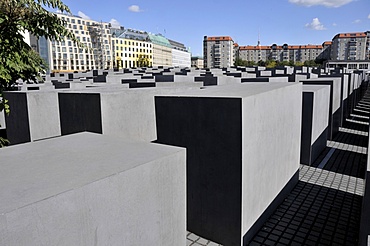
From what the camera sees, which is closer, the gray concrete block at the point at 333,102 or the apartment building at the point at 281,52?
the gray concrete block at the point at 333,102

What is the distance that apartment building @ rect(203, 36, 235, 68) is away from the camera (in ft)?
425

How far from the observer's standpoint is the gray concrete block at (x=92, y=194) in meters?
2.60

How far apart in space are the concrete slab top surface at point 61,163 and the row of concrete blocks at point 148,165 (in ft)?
0.04

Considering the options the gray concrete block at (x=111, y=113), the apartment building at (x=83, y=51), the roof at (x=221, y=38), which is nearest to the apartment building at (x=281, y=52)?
the roof at (x=221, y=38)

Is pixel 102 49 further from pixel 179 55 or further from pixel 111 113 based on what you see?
pixel 111 113

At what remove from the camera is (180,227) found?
4.24 m

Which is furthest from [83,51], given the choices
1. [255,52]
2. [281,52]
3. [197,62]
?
[197,62]

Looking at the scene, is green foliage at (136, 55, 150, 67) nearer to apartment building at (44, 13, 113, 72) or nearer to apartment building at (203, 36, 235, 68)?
apartment building at (44, 13, 113, 72)

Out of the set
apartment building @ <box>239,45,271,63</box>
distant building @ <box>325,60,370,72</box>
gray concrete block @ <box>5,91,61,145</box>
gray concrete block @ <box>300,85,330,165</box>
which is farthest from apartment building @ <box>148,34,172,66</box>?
gray concrete block @ <box>5,91,61,145</box>

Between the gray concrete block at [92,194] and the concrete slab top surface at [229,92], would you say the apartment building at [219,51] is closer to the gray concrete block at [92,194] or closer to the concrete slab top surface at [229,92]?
the concrete slab top surface at [229,92]

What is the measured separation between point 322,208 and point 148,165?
5.87 metres

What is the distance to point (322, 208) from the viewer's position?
7.72 meters

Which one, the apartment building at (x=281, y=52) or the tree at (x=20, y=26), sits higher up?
the apartment building at (x=281, y=52)

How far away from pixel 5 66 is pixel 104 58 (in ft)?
293
